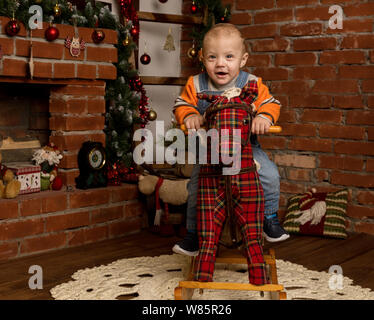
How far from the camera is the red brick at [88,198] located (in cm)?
283

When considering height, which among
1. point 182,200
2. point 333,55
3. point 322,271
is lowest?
point 322,271

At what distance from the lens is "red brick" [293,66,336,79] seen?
3223 millimetres

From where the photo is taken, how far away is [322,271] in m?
2.44

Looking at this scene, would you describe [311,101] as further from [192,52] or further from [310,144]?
[192,52]

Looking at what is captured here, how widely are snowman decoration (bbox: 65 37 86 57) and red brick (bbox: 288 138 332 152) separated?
143cm

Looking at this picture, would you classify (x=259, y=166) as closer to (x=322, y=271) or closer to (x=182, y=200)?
(x=322, y=271)

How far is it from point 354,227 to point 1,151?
2.05 metres

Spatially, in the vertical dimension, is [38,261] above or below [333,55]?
below

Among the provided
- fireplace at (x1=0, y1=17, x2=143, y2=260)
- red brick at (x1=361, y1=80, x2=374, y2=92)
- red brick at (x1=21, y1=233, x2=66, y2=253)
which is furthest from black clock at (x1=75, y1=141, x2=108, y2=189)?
red brick at (x1=361, y1=80, x2=374, y2=92)

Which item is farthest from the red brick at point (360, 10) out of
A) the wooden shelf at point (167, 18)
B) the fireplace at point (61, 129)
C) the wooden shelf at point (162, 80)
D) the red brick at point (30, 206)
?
the red brick at point (30, 206)

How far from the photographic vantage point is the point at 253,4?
11.6 feet
